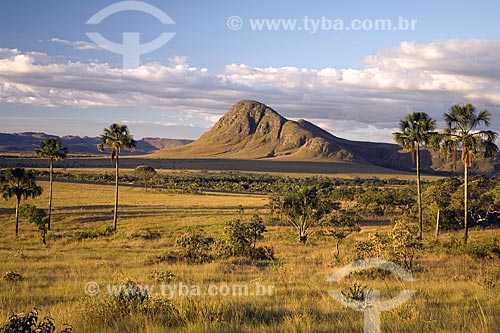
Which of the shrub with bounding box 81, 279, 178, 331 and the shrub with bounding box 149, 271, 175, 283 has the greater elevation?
the shrub with bounding box 81, 279, 178, 331

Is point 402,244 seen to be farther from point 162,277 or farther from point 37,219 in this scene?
point 37,219

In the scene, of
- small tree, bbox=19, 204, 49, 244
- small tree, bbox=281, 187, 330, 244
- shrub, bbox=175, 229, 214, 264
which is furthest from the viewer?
small tree, bbox=281, 187, 330, 244

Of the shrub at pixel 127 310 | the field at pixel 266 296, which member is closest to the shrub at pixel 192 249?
the field at pixel 266 296

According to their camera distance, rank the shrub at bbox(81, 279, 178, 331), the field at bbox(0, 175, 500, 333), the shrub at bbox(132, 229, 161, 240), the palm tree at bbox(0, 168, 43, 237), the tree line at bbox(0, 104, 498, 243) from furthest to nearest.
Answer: the palm tree at bbox(0, 168, 43, 237) → the shrub at bbox(132, 229, 161, 240) → the tree line at bbox(0, 104, 498, 243) → the shrub at bbox(81, 279, 178, 331) → the field at bbox(0, 175, 500, 333)

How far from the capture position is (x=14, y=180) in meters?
39.1

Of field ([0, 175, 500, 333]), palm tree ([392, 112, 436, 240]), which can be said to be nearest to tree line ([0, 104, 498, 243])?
palm tree ([392, 112, 436, 240])

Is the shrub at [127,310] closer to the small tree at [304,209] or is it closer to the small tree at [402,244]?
the small tree at [402,244]

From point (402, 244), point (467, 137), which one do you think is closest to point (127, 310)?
point (402, 244)

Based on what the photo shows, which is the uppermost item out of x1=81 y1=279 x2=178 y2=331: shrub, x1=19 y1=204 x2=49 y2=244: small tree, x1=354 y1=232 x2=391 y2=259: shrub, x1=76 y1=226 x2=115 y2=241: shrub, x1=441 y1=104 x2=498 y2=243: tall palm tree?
x1=441 y1=104 x2=498 y2=243: tall palm tree

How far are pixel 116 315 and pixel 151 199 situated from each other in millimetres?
61509

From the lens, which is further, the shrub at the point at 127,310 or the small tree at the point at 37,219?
the small tree at the point at 37,219

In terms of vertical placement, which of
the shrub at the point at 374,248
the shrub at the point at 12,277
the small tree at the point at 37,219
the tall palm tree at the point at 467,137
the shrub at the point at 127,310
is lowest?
the small tree at the point at 37,219

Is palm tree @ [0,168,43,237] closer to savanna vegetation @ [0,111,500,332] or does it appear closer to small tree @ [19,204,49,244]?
savanna vegetation @ [0,111,500,332]

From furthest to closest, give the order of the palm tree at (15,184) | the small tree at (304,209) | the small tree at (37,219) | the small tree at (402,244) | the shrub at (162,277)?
the palm tree at (15,184) → the small tree at (304,209) → the small tree at (37,219) → the small tree at (402,244) → the shrub at (162,277)
